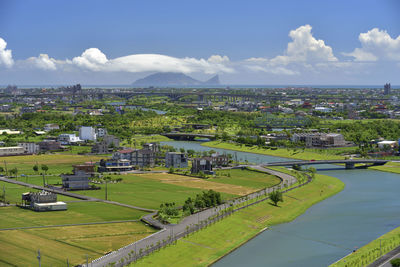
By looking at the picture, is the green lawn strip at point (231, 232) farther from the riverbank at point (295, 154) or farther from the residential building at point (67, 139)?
the residential building at point (67, 139)

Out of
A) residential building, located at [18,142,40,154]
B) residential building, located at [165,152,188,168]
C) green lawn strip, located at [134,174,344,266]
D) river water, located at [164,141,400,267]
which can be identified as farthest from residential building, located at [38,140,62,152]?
river water, located at [164,141,400,267]

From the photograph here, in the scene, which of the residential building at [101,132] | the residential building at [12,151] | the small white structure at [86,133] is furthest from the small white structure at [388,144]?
the residential building at [12,151]

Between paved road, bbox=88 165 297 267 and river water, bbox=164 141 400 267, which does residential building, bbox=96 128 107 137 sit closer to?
river water, bbox=164 141 400 267

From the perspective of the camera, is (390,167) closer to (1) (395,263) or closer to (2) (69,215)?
(1) (395,263)

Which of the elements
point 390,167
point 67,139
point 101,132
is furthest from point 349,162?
point 101,132

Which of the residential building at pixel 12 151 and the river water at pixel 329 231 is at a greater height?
the residential building at pixel 12 151
